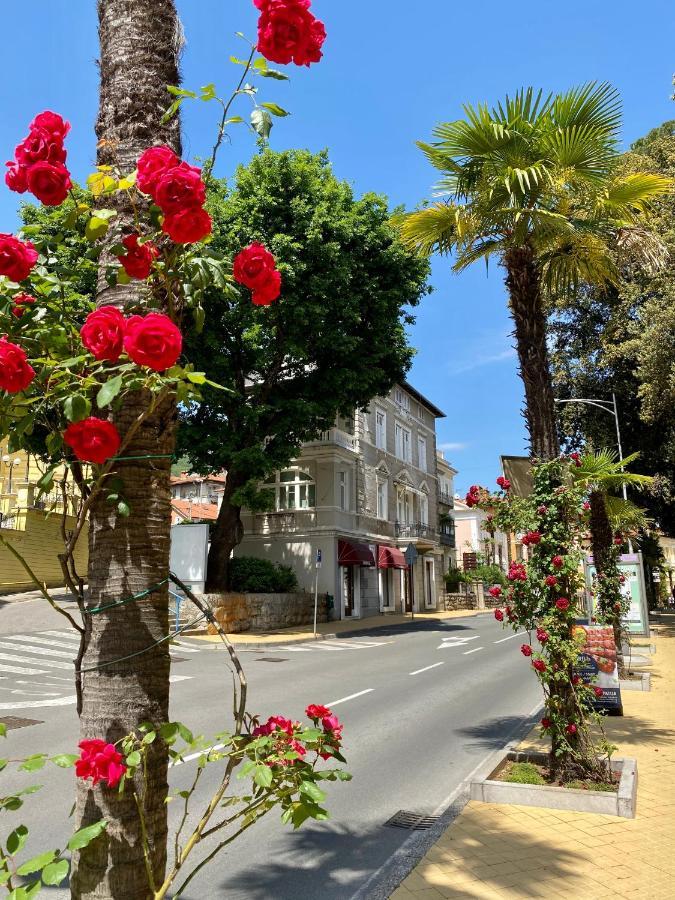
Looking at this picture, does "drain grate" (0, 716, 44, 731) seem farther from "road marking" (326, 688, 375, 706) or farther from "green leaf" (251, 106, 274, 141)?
"green leaf" (251, 106, 274, 141)

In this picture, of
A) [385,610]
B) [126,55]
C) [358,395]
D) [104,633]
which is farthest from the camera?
[385,610]

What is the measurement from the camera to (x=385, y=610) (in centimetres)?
3712

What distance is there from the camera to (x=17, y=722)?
8984 millimetres

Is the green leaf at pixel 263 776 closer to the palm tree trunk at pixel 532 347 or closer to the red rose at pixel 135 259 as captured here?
the red rose at pixel 135 259

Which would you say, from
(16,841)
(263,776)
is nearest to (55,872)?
(16,841)

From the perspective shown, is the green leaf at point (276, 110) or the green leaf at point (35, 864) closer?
the green leaf at point (35, 864)

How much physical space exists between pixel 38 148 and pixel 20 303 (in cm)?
52

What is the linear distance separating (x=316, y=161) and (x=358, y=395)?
7.71 metres

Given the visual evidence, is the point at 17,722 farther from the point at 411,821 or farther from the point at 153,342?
the point at 153,342

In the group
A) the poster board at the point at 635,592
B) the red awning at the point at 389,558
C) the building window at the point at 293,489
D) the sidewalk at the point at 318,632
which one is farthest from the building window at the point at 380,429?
the poster board at the point at 635,592

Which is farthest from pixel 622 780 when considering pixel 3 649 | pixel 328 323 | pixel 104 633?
pixel 328 323

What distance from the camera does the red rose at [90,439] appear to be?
2129 millimetres

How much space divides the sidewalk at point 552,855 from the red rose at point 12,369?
12.3ft

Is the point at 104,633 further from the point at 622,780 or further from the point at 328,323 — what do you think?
the point at 328,323
